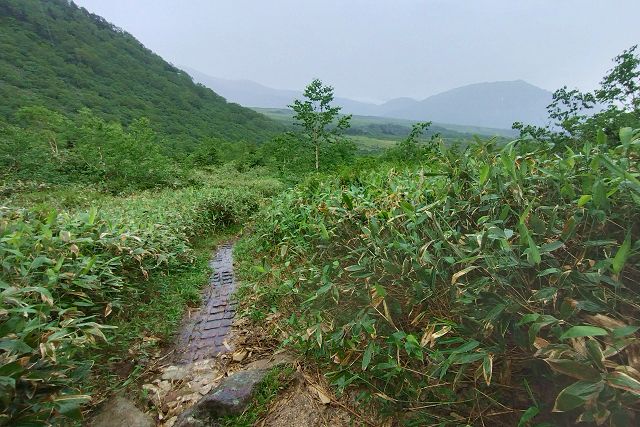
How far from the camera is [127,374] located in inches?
124

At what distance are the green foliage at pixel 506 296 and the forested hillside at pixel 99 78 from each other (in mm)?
44250

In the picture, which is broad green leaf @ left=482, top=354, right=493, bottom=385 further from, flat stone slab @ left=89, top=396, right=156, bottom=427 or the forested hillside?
the forested hillside

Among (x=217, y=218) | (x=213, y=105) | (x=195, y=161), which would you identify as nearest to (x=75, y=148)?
(x=195, y=161)

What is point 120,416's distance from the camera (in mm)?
2596

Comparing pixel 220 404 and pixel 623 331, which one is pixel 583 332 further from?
pixel 220 404

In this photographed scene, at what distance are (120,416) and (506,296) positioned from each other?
2.89m

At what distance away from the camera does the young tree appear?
14.7 m

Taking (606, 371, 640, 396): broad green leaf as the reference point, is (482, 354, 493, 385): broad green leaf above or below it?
below

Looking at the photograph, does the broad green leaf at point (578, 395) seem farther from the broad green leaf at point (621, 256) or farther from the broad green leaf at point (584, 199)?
the broad green leaf at point (584, 199)

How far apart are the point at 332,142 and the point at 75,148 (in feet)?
45.7

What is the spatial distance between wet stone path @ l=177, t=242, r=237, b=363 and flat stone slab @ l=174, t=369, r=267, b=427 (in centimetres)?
93

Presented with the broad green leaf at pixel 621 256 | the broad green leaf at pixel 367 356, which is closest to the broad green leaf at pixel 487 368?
the broad green leaf at pixel 621 256

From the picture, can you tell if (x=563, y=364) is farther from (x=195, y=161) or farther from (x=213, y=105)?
(x=213, y=105)

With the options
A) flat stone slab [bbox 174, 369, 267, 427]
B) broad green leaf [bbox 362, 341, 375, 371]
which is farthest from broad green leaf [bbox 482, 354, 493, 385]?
flat stone slab [bbox 174, 369, 267, 427]
